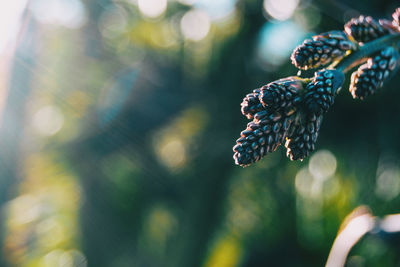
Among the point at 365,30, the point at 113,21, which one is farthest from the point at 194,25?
the point at 365,30

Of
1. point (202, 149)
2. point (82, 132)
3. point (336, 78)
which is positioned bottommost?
point (336, 78)

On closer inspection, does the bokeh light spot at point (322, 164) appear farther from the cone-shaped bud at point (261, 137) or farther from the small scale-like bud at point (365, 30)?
the cone-shaped bud at point (261, 137)

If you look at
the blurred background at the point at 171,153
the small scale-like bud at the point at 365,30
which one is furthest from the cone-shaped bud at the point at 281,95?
the blurred background at the point at 171,153

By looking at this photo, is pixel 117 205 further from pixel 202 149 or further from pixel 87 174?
pixel 202 149

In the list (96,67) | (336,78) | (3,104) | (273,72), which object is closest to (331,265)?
(336,78)

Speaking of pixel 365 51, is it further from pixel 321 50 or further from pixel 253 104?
pixel 253 104

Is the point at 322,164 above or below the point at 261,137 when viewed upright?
below
